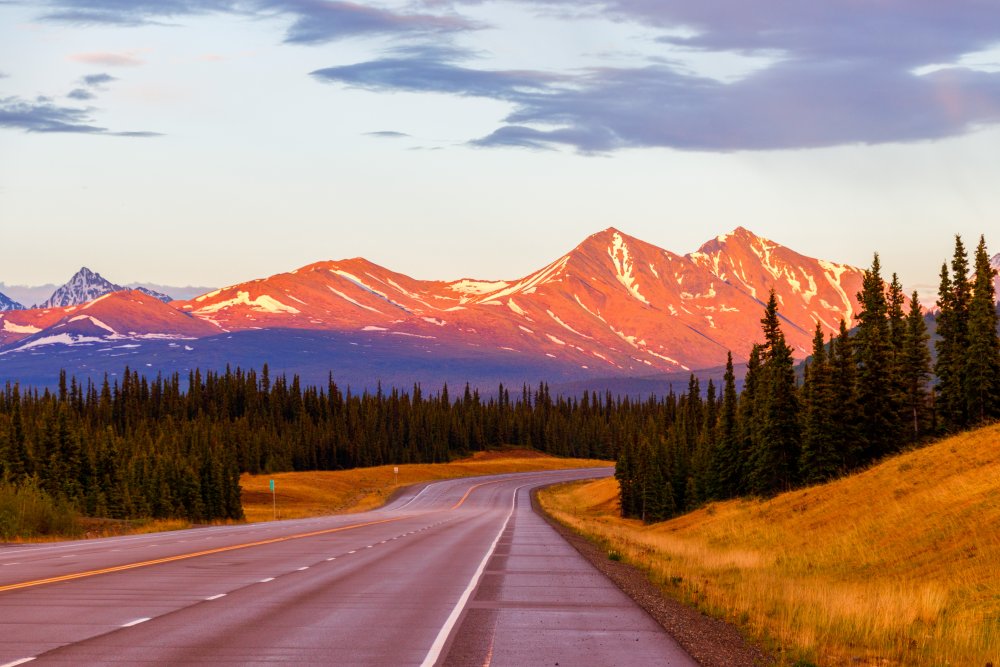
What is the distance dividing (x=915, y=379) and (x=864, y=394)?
11538mm

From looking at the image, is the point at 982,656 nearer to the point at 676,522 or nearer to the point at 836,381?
the point at 836,381

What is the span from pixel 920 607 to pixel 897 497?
23.2 metres

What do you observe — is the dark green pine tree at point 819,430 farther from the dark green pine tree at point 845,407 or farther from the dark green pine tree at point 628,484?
the dark green pine tree at point 628,484

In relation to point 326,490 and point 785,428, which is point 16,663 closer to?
point 785,428

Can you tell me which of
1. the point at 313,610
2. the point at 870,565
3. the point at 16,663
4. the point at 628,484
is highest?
the point at 16,663

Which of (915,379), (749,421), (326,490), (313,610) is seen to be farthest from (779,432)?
(326,490)

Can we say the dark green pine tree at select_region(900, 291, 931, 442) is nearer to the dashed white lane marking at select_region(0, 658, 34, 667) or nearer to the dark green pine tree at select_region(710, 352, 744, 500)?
the dark green pine tree at select_region(710, 352, 744, 500)

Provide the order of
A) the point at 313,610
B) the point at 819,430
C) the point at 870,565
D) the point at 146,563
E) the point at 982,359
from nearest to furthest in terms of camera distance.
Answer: the point at 313,610 < the point at 146,563 < the point at 870,565 < the point at 819,430 < the point at 982,359

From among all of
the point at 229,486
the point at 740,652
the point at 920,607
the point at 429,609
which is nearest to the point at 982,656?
the point at 740,652

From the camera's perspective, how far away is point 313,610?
57.6 ft

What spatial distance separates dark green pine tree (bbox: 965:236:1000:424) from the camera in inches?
3078

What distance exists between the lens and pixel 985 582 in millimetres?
23500

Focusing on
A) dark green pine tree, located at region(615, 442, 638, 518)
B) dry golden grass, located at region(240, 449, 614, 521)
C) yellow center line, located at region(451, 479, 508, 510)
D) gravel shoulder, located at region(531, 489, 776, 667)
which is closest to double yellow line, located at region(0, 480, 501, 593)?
gravel shoulder, located at region(531, 489, 776, 667)

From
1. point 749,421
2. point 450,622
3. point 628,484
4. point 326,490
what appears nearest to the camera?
point 450,622
